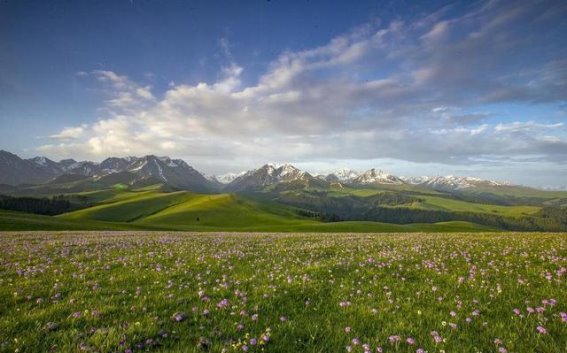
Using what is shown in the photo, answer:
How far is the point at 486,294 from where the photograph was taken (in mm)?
8508

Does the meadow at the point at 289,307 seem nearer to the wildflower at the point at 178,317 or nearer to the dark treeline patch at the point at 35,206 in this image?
the wildflower at the point at 178,317

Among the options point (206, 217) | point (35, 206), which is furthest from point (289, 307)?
point (35, 206)

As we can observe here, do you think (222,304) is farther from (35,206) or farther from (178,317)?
(35,206)

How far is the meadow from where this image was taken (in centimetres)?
563

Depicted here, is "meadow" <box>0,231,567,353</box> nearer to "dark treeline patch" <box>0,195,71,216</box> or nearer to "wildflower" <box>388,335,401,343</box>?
"wildflower" <box>388,335,401,343</box>

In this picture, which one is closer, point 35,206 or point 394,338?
point 394,338

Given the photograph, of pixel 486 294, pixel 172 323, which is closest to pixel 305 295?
pixel 172 323

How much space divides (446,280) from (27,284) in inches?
546

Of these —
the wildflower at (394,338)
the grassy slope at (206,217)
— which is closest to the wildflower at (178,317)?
the wildflower at (394,338)

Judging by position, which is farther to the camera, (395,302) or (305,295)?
(305,295)

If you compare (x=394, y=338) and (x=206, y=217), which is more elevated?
(x=394, y=338)

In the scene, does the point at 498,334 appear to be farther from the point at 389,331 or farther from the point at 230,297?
the point at 230,297

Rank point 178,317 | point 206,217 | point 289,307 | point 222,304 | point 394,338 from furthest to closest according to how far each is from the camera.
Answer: point 206,217
point 289,307
point 222,304
point 178,317
point 394,338

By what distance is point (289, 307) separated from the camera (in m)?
7.82
